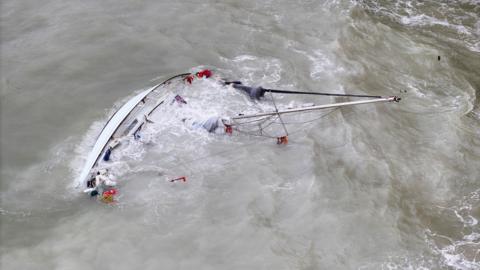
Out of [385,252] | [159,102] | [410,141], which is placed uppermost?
[159,102]

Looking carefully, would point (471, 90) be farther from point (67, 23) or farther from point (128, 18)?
point (67, 23)

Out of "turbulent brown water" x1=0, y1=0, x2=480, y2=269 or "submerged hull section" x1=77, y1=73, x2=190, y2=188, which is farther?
"submerged hull section" x1=77, y1=73, x2=190, y2=188

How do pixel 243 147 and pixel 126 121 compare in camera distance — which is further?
pixel 243 147

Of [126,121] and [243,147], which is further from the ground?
→ [126,121]

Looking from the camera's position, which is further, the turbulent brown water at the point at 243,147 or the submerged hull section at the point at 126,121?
the submerged hull section at the point at 126,121

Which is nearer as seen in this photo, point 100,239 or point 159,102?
point 100,239

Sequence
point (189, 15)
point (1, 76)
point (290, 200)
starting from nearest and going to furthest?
point (290, 200) < point (1, 76) < point (189, 15)

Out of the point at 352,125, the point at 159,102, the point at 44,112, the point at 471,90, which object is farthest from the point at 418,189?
the point at 44,112

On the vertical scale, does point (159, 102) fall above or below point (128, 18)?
below
